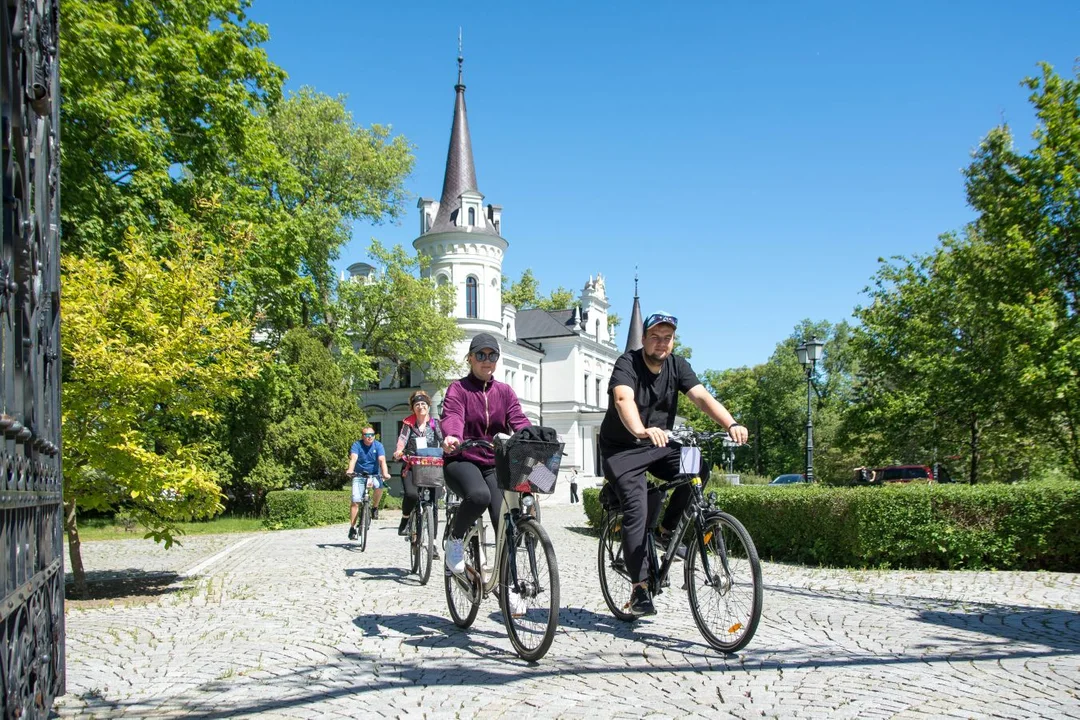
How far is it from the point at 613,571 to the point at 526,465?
1.56 m

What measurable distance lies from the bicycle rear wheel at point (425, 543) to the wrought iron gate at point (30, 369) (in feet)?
16.8

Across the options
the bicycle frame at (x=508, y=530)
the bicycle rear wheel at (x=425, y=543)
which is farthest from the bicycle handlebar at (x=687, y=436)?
→ the bicycle rear wheel at (x=425, y=543)

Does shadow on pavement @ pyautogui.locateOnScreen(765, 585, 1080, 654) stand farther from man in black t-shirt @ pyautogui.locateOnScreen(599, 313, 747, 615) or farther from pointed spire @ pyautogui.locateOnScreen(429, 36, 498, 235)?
pointed spire @ pyautogui.locateOnScreen(429, 36, 498, 235)

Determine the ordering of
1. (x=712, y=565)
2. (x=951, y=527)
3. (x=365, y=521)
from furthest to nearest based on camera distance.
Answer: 1. (x=365, y=521)
2. (x=951, y=527)
3. (x=712, y=565)

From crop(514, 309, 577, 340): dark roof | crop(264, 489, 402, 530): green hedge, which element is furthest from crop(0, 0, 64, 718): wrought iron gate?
crop(514, 309, 577, 340): dark roof

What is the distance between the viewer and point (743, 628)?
5.38 m

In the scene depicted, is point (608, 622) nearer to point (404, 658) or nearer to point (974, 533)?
point (404, 658)

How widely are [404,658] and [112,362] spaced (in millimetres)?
4491

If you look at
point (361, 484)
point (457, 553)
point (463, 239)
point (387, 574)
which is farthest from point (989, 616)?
point (463, 239)

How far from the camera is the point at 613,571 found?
6.84m

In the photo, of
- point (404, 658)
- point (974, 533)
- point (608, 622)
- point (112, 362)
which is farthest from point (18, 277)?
point (974, 533)

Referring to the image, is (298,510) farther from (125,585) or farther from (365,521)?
(125,585)

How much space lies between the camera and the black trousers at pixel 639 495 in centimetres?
599

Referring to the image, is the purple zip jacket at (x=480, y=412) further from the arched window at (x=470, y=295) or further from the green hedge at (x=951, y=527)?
the arched window at (x=470, y=295)
